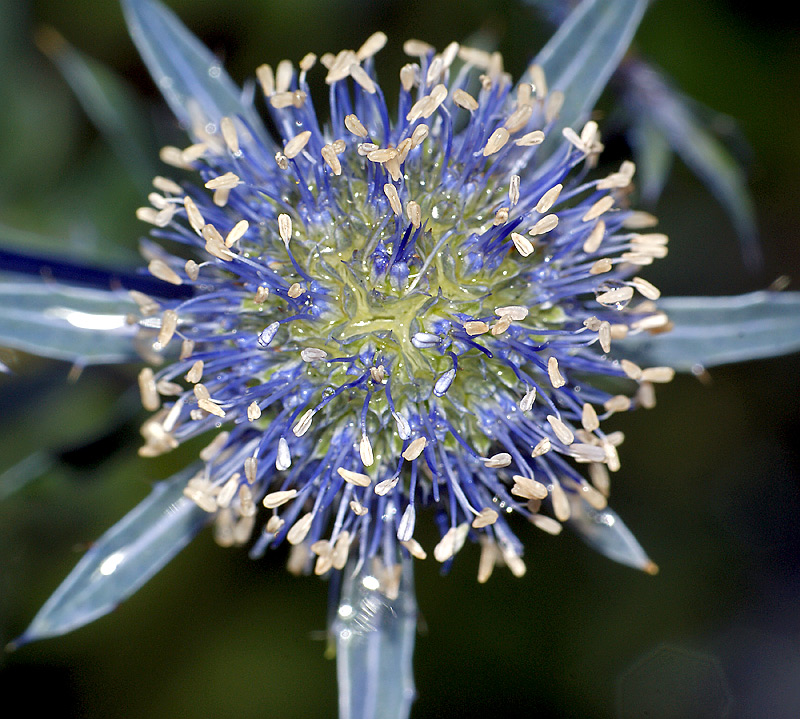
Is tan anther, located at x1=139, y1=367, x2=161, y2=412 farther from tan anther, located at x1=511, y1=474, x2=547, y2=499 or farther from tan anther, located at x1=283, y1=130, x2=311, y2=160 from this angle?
tan anther, located at x1=511, y1=474, x2=547, y2=499

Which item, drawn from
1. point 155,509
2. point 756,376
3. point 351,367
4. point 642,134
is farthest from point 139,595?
point 756,376

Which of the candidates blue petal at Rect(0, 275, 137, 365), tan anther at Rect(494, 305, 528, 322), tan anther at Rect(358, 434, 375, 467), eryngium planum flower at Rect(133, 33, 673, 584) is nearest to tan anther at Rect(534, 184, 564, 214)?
eryngium planum flower at Rect(133, 33, 673, 584)

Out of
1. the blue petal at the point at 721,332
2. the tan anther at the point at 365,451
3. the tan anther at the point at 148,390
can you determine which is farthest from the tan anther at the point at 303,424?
the blue petal at the point at 721,332

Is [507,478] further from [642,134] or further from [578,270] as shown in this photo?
[642,134]

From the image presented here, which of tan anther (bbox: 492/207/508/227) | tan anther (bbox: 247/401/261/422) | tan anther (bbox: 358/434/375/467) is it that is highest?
tan anther (bbox: 492/207/508/227)

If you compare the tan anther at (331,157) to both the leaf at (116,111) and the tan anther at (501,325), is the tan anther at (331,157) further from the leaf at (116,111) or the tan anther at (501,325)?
the leaf at (116,111)
